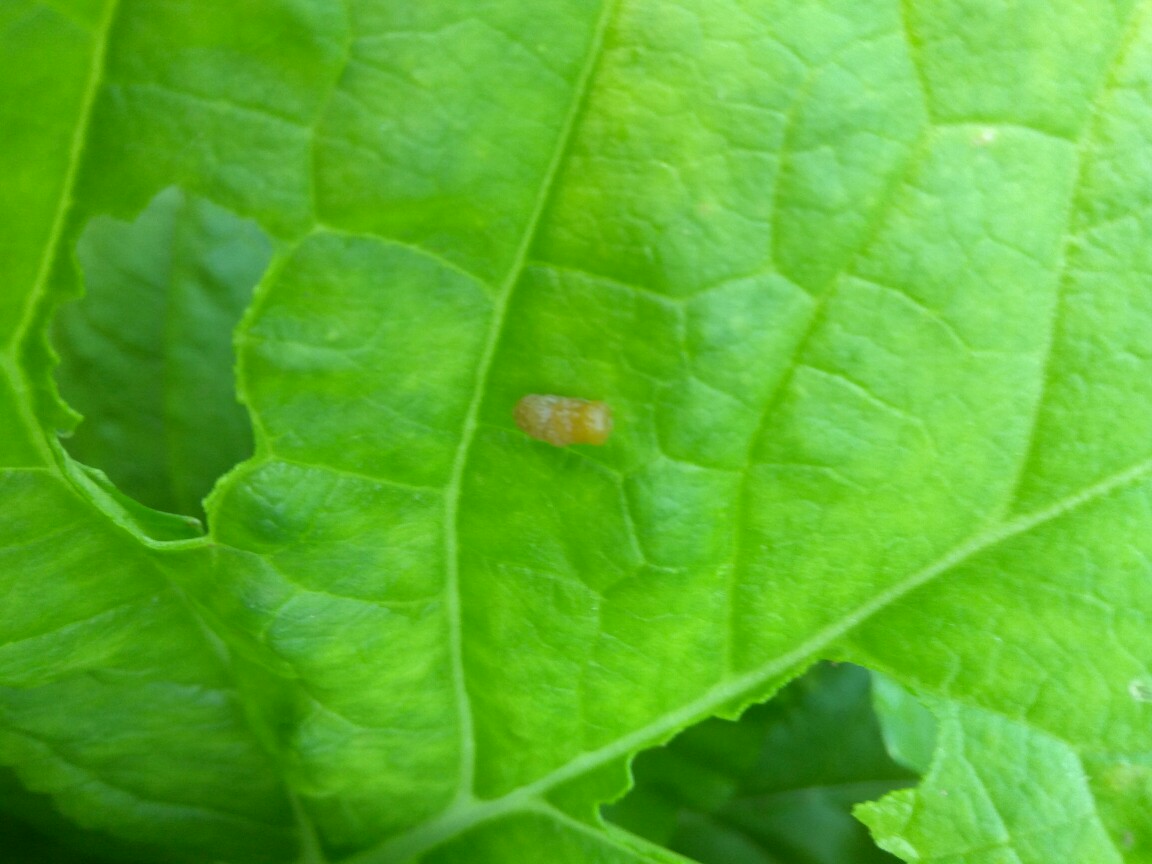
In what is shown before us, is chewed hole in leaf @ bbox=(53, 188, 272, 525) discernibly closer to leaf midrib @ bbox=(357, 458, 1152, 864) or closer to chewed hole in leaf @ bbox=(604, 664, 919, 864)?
leaf midrib @ bbox=(357, 458, 1152, 864)

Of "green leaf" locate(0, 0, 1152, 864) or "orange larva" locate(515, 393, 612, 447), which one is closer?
"green leaf" locate(0, 0, 1152, 864)

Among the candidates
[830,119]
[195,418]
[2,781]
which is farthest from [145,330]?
[830,119]

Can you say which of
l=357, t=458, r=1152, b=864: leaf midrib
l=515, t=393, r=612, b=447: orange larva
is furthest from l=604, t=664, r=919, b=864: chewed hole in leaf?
l=515, t=393, r=612, b=447: orange larva

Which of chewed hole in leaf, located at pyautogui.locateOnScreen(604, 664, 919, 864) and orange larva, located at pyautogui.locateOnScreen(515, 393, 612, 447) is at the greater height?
orange larva, located at pyautogui.locateOnScreen(515, 393, 612, 447)

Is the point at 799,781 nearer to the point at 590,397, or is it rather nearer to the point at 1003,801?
the point at 1003,801

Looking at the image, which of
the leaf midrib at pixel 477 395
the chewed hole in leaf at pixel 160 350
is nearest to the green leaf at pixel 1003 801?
the leaf midrib at pixel 477 395

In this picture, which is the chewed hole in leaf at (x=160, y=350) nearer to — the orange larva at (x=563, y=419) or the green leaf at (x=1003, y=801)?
the orange larva at (x=563, y=419)

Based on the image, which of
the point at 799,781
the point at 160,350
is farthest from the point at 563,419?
the point at 799,781
